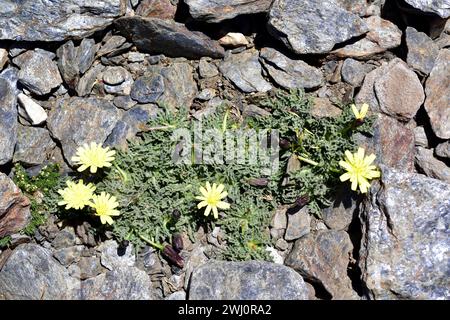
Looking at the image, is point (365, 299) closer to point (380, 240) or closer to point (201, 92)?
point (380, 240)

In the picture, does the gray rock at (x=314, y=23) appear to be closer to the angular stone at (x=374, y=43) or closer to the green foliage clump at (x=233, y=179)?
the angular stone at (x=374, y=43)

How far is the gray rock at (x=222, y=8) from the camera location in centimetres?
627

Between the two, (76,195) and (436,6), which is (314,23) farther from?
(76,195)

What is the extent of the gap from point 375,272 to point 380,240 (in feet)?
0.98

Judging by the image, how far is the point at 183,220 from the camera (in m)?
6.19

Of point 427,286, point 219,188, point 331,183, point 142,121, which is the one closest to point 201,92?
point 142,121

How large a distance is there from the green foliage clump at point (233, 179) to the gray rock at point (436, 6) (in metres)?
1.23

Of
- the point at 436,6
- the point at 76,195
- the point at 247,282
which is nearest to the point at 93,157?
the point at 76,195

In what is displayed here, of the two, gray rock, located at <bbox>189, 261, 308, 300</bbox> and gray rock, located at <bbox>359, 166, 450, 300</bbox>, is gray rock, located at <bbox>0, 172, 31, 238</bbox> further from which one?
gray rock, located at <bbox>359, 166, 450, 300</bbox>

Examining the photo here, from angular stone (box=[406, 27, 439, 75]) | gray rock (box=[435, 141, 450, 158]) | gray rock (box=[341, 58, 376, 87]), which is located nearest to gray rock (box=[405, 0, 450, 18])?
angular stone (box=[406, 27, 439, 75])

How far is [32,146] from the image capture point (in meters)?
6.48

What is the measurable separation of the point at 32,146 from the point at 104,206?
1183 mm

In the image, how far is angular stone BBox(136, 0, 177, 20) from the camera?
6.60 m

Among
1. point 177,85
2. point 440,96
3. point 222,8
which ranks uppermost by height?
point 222,8
